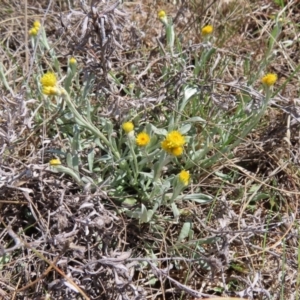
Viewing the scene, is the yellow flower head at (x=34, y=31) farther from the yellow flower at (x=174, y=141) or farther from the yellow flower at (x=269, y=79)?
the yellow flower at (x=269, y=79)

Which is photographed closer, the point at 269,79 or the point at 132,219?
the point at 269,79

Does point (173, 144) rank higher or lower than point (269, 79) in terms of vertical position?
lower

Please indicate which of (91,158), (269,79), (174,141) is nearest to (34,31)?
(91,158)

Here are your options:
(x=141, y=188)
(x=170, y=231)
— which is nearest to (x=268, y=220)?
(x=170, y=231)

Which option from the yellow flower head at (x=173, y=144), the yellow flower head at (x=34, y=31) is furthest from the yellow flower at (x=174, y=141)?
the yellow flower head at (x=34, y=31)

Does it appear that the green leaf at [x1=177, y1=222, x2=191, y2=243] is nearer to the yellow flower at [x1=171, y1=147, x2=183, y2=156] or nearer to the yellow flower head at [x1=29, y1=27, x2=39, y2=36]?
the yellow flower at [x1=171, y1=147, x2=183, y2=156]

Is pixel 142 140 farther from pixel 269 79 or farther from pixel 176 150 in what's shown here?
pixel 269 79

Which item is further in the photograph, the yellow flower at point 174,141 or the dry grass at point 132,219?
the dry grass at point 132,219

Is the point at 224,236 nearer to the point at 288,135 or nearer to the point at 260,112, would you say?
the point at 260,112
